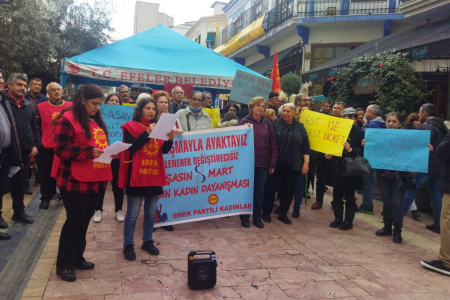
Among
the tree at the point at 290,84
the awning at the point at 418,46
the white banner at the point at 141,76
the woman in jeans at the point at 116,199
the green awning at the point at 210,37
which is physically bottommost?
the woman in jeans at the point at 116,199

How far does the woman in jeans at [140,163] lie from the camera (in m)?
4.09

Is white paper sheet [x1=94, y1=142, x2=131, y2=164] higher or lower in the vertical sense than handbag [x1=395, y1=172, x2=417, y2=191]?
higher

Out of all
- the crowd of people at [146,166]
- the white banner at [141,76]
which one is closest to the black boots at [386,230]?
the crowd of people at [146,166]

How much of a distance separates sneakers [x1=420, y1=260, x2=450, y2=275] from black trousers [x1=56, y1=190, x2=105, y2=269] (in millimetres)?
3677

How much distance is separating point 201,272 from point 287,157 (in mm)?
2740

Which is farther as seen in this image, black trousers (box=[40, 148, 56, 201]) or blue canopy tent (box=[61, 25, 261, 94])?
blue canopy tent (box=[61, 25, 261, 94])

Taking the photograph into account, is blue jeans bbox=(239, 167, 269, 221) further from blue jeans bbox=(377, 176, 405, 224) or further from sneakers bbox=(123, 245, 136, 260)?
sneakers bbox=(123, 245, 136, 260)

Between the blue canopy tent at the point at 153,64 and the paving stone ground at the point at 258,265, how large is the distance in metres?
4.27

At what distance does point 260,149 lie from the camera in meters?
5.68

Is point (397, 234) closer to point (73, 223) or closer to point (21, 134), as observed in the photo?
point (73, 223)

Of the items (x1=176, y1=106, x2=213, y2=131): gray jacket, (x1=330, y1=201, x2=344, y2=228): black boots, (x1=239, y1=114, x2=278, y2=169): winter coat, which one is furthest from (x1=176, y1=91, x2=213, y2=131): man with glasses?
(x1=330, y1=201, x2=344, y2=228): black boots

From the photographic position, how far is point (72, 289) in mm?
3463

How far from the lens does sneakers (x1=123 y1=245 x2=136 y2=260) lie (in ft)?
13.7

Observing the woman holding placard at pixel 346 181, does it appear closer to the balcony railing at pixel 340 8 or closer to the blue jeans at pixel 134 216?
the blue jeans at pixel 134 216
